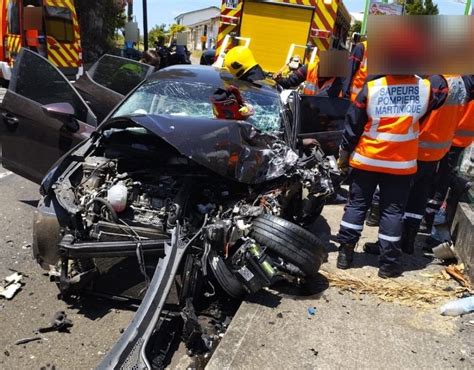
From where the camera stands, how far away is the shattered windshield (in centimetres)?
410

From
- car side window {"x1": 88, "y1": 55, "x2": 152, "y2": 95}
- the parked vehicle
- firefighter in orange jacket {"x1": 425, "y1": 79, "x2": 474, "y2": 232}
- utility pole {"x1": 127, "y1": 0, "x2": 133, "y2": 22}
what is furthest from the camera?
utility pole {"x1": 127, "y1": 0, "x2": 133, "y2": 22}

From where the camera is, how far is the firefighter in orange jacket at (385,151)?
139 inches

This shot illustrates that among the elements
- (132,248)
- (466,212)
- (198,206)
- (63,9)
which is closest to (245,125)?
(198,206)

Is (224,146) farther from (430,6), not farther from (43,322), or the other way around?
(430,6)

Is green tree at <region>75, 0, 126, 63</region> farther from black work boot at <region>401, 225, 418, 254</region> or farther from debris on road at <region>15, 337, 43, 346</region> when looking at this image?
debris on road at <region>15, 337, 43, 346</region>

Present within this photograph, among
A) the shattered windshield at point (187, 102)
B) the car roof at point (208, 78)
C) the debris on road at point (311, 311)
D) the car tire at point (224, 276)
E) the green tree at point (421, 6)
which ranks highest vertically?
the green tree at point (421, 6)

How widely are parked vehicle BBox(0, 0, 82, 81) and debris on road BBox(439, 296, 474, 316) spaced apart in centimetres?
882

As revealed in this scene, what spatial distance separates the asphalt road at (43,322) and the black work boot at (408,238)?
2549 millimetres

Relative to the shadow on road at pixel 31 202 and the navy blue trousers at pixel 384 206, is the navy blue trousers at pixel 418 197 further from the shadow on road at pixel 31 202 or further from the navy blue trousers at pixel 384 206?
the shadow on road at pixel 31 202

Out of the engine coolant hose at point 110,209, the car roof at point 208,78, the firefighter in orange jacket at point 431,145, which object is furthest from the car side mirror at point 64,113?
the firefighter in orange jacket at point 431,145

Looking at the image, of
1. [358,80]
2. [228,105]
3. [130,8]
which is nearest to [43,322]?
[228,105]

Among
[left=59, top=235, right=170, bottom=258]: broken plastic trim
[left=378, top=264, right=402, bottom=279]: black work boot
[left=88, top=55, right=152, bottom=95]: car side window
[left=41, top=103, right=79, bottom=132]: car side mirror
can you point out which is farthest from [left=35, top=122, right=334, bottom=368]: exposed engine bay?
[left=88, top=55, right=152, bottom=95]: car side window

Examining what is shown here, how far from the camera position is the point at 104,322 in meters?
3.17

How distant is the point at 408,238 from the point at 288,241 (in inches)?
68.1
